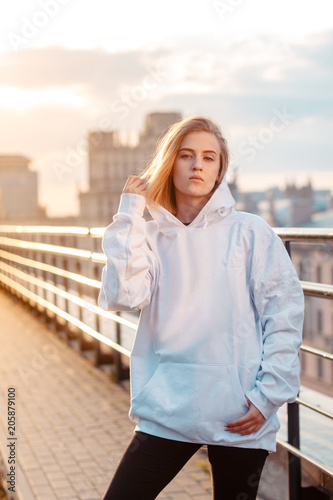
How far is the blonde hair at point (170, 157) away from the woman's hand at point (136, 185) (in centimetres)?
2

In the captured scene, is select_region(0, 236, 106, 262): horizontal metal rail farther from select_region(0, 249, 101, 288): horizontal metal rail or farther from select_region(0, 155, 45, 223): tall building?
select_region(0, 155, 45, 223): tall building

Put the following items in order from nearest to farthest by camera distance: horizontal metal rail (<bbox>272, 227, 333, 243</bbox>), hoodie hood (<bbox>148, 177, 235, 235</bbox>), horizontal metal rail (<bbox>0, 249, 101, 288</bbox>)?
hoodie hood (<bbox>148, 177, 235, 235</bbox>), horizontal metal rail (<bbox>272, 227, 333, 243</bbox>), horizontal metal rail (<bbox>0, 249, 101, 288</bbox>)

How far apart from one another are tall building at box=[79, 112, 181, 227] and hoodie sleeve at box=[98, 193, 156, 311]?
100725 mm

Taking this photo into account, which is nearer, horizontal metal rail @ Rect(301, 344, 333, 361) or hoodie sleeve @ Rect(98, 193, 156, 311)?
hoodie sleeve @ Rect(98, 193, 156, 311)

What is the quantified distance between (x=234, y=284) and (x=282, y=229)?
1.12 metres

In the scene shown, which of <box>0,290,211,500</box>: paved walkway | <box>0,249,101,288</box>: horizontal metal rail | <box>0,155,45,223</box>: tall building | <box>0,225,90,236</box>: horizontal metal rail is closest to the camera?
<box>0,290,211,500</box>: paved walkway

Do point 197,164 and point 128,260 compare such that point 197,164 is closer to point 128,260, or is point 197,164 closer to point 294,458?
point 128,260

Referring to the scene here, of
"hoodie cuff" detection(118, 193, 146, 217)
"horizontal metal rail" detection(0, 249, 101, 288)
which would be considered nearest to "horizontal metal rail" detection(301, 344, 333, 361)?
"hoodie cuff" detection(118, 193, 146, 217)

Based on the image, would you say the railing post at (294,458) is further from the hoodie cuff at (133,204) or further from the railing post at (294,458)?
the hoodie cuff at (133,204)

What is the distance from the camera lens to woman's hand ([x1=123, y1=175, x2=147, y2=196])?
2.20 metres

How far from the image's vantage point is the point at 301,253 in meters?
81.0

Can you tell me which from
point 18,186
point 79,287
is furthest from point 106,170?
point 79,287

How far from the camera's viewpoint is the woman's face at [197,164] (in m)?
2.15

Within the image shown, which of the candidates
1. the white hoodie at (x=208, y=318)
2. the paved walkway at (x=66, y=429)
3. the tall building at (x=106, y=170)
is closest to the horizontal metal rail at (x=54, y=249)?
the paved walkway at (x=66, y=429)
